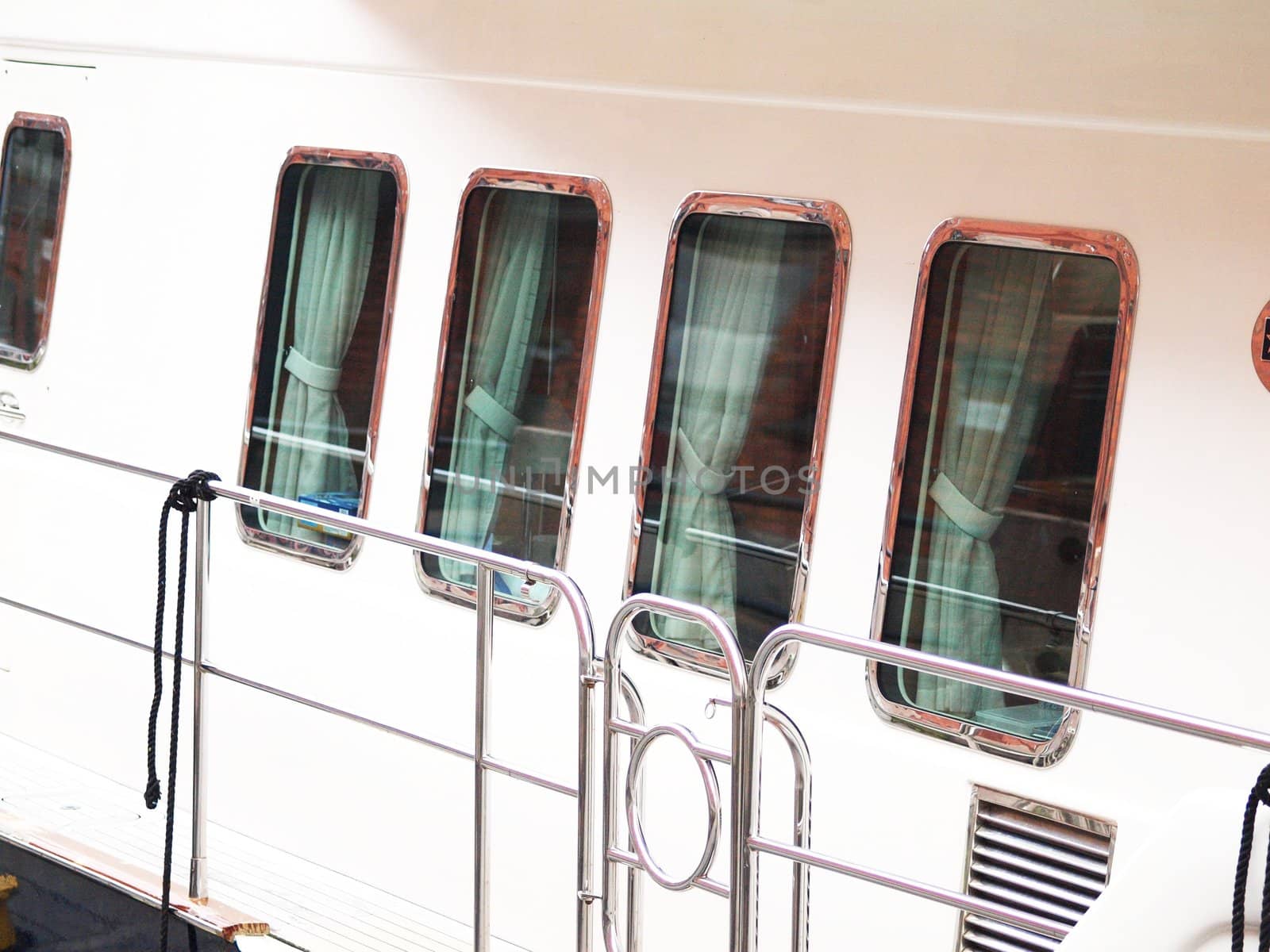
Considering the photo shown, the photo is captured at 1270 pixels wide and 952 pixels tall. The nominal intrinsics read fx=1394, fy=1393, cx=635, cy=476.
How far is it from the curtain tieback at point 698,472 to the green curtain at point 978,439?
1.76 ft

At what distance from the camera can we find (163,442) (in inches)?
181

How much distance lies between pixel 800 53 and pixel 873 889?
6.21 ft

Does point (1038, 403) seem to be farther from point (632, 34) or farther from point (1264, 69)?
point (632, 34)

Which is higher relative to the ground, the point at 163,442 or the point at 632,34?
the point at 632,34

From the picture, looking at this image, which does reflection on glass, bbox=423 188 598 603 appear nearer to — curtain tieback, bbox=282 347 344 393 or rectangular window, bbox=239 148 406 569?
rectangular window, bbox=239 148 406 569

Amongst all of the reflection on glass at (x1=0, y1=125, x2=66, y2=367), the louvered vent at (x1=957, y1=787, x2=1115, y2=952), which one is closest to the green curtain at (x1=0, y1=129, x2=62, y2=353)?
the reflection on glass at (x1=0, y1=125, x2=66, y2=367)

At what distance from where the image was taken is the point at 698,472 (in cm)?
344

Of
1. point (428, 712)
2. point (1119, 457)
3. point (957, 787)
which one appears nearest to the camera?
point (1119, 457)

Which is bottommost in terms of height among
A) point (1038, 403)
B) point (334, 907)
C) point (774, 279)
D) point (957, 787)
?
point (334, 907)

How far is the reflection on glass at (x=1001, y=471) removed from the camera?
2.88 m

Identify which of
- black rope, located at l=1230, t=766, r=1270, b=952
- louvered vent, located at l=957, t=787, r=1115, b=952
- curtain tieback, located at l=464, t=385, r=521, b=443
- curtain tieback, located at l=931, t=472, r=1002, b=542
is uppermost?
curtain tieback, located at l=464, t=385, r=521, b=443

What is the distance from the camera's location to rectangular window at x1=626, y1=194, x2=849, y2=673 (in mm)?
3232

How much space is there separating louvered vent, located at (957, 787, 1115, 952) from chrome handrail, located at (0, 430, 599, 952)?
2.73 feet

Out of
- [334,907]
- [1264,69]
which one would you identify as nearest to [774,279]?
[1264,69]
